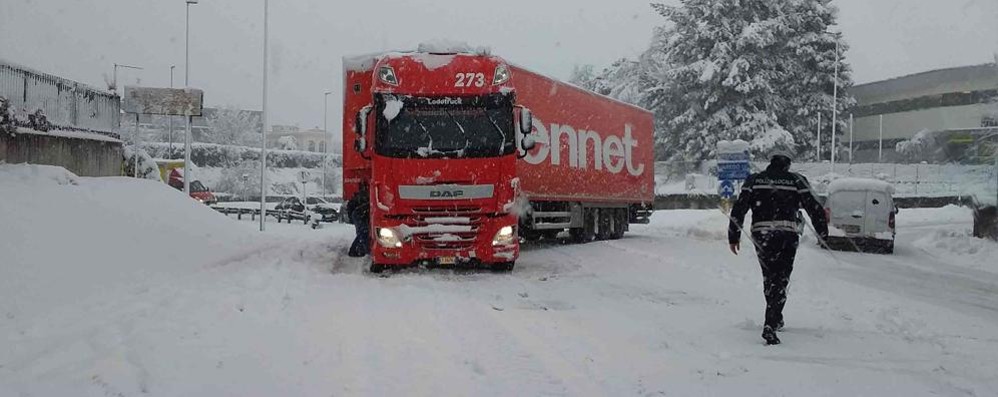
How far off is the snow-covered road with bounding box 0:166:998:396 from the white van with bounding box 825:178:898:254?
7.27m

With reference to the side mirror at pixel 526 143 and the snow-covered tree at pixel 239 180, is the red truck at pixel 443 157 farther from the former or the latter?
the snow-covered tree at pixel 239 180

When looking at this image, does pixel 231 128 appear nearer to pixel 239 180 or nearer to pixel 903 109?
pixel 239 180

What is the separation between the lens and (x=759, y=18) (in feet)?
169

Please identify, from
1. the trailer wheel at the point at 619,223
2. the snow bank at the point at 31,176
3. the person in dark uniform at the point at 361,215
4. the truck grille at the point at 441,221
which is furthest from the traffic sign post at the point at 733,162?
the snow bank at the point at 31,176

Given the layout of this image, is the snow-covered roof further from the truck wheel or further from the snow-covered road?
the snow-covered road

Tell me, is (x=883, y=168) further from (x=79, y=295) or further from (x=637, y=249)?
(x=79, y=295)

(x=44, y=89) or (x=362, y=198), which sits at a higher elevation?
(x=44, y=89)

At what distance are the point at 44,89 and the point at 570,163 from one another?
11382 mm

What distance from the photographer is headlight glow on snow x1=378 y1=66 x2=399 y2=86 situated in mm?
13086

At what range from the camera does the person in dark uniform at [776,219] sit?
24.6ft

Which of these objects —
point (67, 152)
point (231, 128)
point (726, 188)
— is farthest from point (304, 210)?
point (231, 128)

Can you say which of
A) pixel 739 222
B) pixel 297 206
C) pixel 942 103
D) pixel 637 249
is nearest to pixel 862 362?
pixel 739 222

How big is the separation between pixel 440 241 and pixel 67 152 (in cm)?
1062

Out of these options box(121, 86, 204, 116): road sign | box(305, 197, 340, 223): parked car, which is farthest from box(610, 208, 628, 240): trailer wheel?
box(305, 197, 340, 223): parked car
